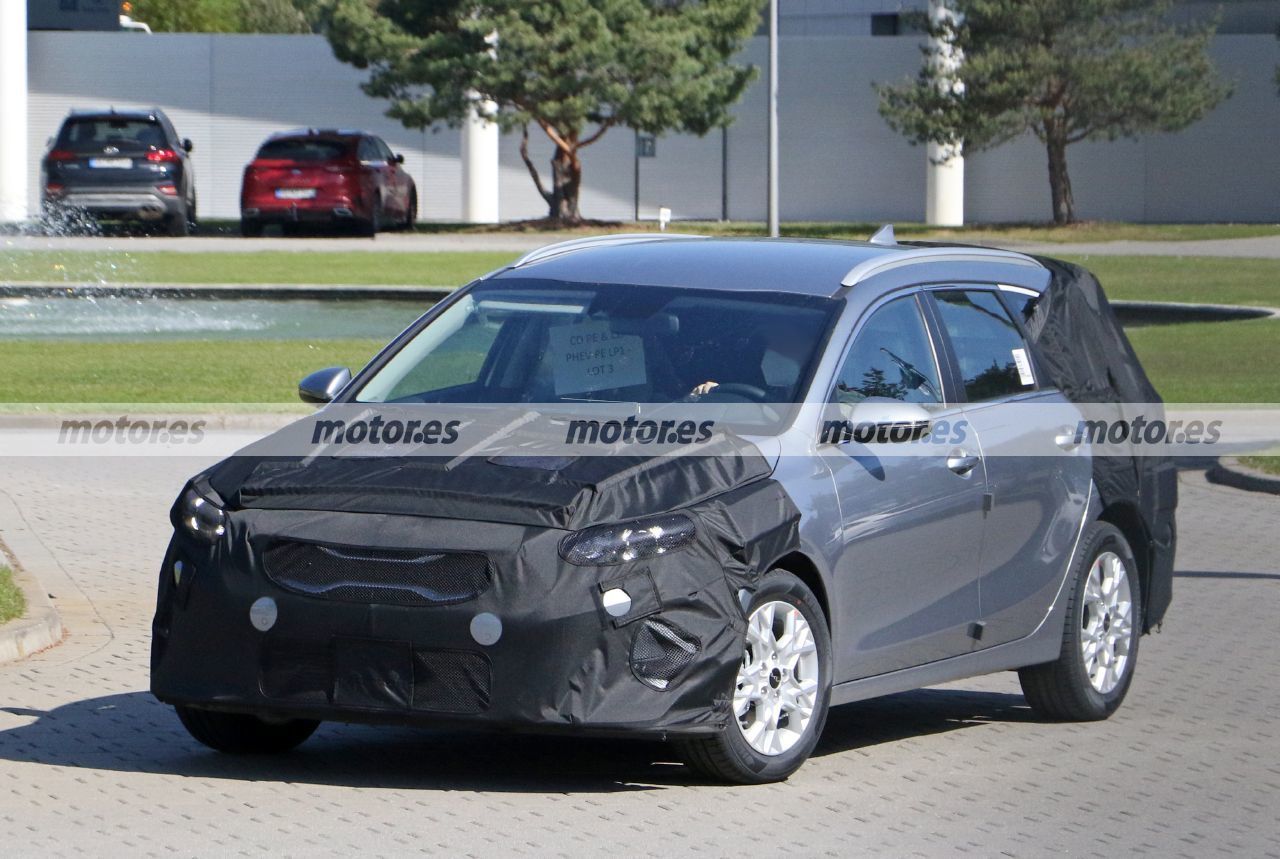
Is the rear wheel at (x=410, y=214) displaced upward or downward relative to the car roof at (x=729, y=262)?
downward

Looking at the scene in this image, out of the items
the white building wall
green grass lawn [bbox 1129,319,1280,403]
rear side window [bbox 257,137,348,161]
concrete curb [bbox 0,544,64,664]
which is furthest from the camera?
the white building wall

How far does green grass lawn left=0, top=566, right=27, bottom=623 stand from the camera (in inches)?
358

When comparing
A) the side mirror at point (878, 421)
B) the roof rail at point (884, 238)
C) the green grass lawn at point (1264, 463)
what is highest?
the roof rail at point (884, 238)

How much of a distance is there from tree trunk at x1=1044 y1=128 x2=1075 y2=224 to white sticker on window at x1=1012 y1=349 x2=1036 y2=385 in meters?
40.6

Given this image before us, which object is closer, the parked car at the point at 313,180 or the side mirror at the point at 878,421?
the side mirror at the point at 878,421

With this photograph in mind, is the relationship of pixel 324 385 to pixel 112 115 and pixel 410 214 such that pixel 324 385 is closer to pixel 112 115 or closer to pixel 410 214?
pixel 112 115

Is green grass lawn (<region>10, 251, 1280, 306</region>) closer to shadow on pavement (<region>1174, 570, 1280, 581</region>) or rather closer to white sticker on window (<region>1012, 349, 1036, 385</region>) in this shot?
shadow on pavement (<region>1174, 570, 1280, 581</region>)

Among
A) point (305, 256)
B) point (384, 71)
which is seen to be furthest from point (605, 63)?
point (305, 256)

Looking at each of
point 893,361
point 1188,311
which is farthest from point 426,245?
point 893,361

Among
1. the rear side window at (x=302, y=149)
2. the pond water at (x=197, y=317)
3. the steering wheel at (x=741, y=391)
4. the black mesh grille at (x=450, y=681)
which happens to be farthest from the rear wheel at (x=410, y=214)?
the black mesh grille at (x=450, y=681)

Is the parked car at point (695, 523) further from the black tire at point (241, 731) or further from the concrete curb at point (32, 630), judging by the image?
the concrete curb at point (32, 630)

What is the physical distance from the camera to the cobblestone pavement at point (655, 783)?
19.7ft

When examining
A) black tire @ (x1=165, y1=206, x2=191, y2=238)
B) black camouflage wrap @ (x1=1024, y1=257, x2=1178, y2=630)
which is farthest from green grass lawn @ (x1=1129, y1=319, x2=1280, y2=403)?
black tire @ (x1=165, y1=206, x2=191, y2=238)

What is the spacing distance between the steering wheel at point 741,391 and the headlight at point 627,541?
2.98 ft
